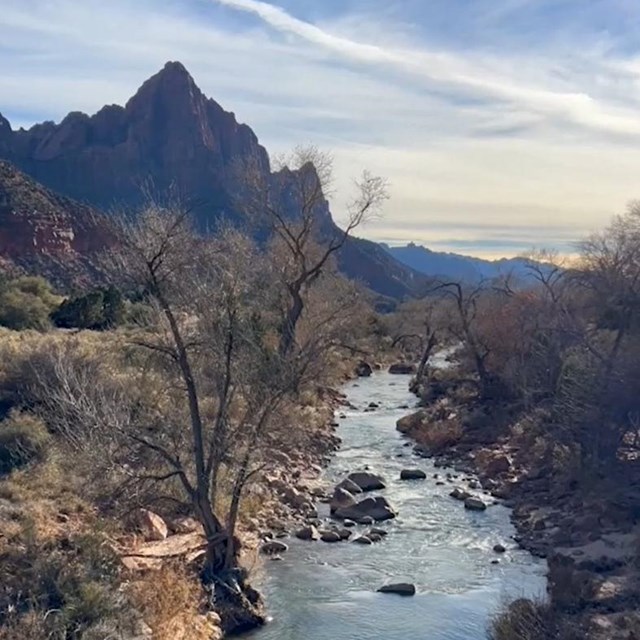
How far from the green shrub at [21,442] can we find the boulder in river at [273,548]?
4.75 metres

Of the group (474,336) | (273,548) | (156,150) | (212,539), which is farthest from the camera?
(156,150)

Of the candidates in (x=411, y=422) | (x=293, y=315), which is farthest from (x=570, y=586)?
(x=293, y=315)

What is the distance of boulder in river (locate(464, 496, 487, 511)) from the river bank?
76 centimetres

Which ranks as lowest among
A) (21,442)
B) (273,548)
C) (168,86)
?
(273,548)

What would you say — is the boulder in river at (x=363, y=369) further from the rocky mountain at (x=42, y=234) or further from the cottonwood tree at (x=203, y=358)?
the cottonwood tree at (x=203, y=358)

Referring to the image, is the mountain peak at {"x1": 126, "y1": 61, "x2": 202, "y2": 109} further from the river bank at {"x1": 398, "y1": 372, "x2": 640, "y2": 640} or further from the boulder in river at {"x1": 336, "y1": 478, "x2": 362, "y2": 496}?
the boulder in river at {"x1": 336, "y1": 478, "x2": 362, "y2": 496}

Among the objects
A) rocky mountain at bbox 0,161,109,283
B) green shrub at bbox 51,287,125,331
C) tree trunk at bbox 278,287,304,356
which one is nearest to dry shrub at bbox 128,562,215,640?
tree trunk at bbox 278,287,304,356

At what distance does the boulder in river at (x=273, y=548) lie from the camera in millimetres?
16078

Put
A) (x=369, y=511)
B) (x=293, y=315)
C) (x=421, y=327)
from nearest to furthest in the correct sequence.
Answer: (x=369, y=511), (x=293, y=315), (x=421, y=327)

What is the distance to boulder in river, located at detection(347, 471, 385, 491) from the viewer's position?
841 inches

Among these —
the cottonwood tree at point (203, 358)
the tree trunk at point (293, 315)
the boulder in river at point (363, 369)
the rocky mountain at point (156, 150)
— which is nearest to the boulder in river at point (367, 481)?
the tree trunk at point (293, 315)

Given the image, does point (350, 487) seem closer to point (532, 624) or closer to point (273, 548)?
point (273, 548)

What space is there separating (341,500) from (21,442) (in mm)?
7323

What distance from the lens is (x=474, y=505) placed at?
1983cm
